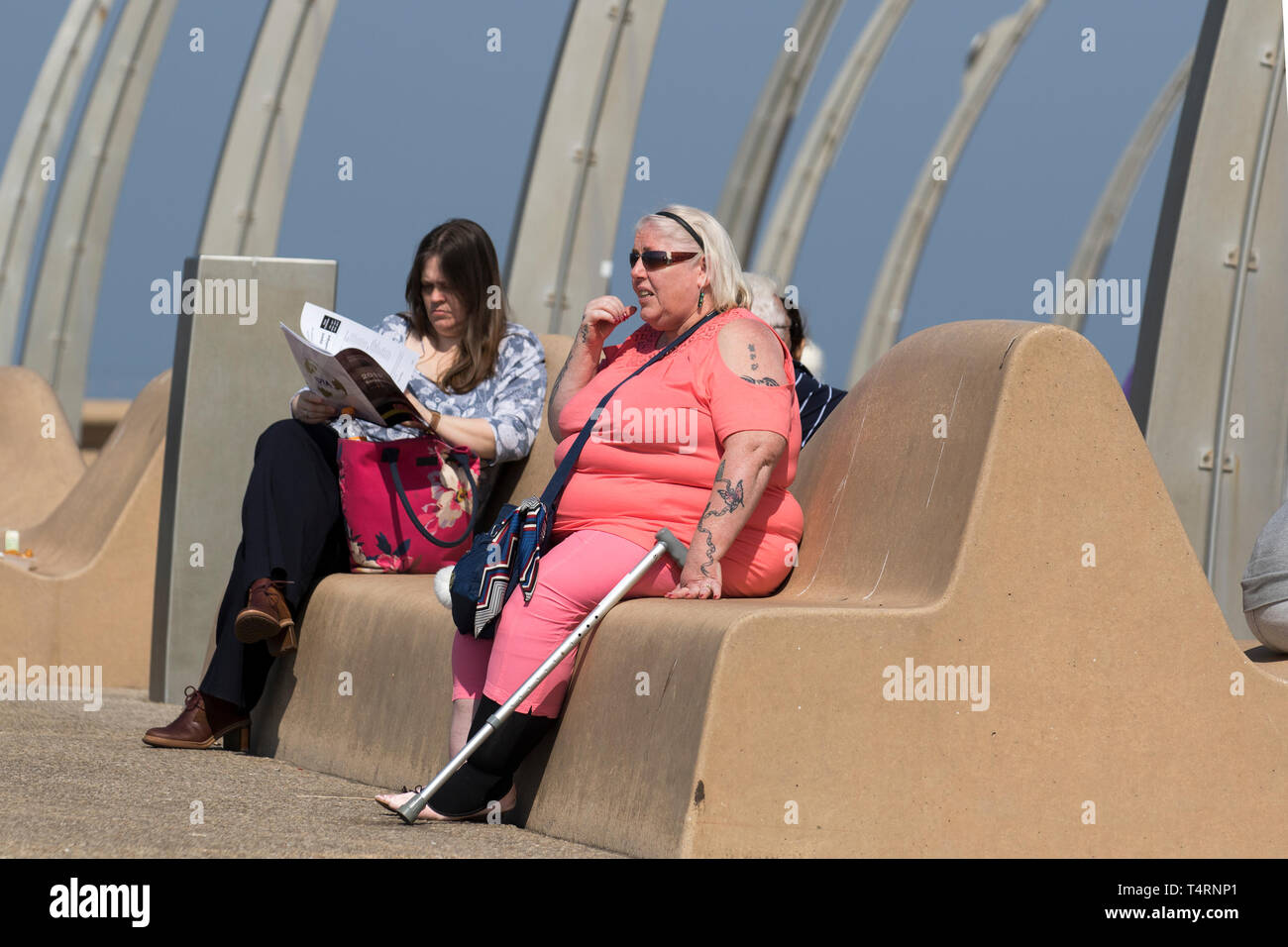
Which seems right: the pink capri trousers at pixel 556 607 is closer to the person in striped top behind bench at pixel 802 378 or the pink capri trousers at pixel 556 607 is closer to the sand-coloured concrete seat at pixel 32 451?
the person in striped top behind bench at pixel 802 378

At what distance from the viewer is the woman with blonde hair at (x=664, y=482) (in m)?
4.59

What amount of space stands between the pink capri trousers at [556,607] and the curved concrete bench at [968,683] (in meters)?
0.09

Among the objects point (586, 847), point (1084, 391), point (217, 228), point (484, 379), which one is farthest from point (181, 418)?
point (217, 228)

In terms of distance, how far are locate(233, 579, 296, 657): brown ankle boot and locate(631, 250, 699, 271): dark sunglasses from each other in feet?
6.03

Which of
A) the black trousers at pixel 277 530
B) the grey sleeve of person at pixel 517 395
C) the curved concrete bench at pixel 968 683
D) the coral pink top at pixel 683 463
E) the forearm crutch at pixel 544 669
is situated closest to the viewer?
the curved concrete bench at pixel 968 683

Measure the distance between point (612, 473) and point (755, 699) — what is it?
105cm

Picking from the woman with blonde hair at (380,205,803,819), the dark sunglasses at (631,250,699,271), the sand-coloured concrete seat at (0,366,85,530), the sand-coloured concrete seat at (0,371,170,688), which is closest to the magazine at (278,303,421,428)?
the woman with blonde hair at (380,205,803,819)

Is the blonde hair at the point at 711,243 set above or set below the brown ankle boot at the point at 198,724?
above

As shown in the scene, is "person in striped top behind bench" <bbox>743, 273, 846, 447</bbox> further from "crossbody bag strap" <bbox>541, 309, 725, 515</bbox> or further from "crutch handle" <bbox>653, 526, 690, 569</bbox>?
"crutch handle" <bbox>653, 526, 690, 569</bbox>

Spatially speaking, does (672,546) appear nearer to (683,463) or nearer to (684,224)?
(683,463)

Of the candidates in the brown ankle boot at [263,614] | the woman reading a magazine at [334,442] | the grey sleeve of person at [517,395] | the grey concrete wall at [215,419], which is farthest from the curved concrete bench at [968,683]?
the grey concrete wall at [215,419]

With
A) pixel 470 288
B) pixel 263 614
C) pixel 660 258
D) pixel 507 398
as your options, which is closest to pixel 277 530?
pixel 263 614

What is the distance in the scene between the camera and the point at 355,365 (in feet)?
18.6
